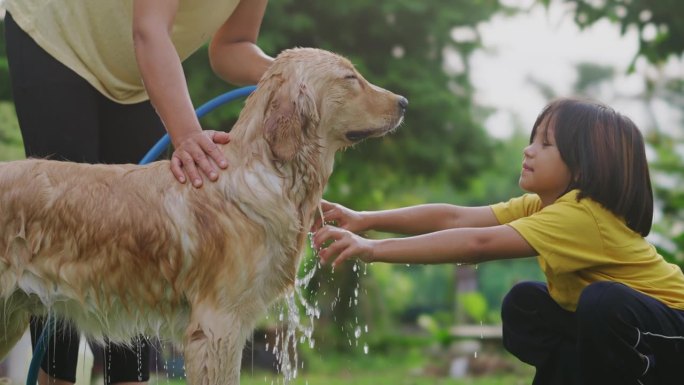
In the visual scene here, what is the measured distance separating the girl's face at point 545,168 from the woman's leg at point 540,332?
504 mm

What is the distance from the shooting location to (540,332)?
13.9 ft

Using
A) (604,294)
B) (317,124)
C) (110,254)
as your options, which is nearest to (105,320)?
(110,254)

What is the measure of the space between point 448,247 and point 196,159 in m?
0.98

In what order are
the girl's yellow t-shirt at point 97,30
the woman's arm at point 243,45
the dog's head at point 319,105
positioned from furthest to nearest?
1. the woman's arm at point 243,45
2. the girl's yellow t-shirt at point 97,30
3. the dog's head at point 319,105

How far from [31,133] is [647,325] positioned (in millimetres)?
2432

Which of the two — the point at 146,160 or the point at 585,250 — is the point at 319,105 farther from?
the point at 585,250

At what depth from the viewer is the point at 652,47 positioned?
10.2m

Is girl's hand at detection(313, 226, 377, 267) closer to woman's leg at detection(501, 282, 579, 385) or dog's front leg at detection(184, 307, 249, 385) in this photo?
Answer: dog's front leg at detection(184, 307, 249, 385)

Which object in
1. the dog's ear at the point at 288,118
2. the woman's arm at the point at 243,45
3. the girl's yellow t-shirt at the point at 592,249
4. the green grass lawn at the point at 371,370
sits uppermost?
the woman's arm at the point at 243,45

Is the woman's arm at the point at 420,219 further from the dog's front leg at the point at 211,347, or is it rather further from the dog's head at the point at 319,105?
the dog's front leg at the point at 211,347

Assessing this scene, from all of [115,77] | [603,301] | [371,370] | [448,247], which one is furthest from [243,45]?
[371,370]

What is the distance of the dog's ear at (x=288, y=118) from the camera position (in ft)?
11.7

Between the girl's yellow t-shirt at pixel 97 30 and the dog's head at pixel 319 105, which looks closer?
the dog's head at pixel 319 105

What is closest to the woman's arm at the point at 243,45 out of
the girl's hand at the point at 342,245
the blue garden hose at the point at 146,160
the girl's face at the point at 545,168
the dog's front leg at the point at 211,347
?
the blue garden hose at the point at 146,160
